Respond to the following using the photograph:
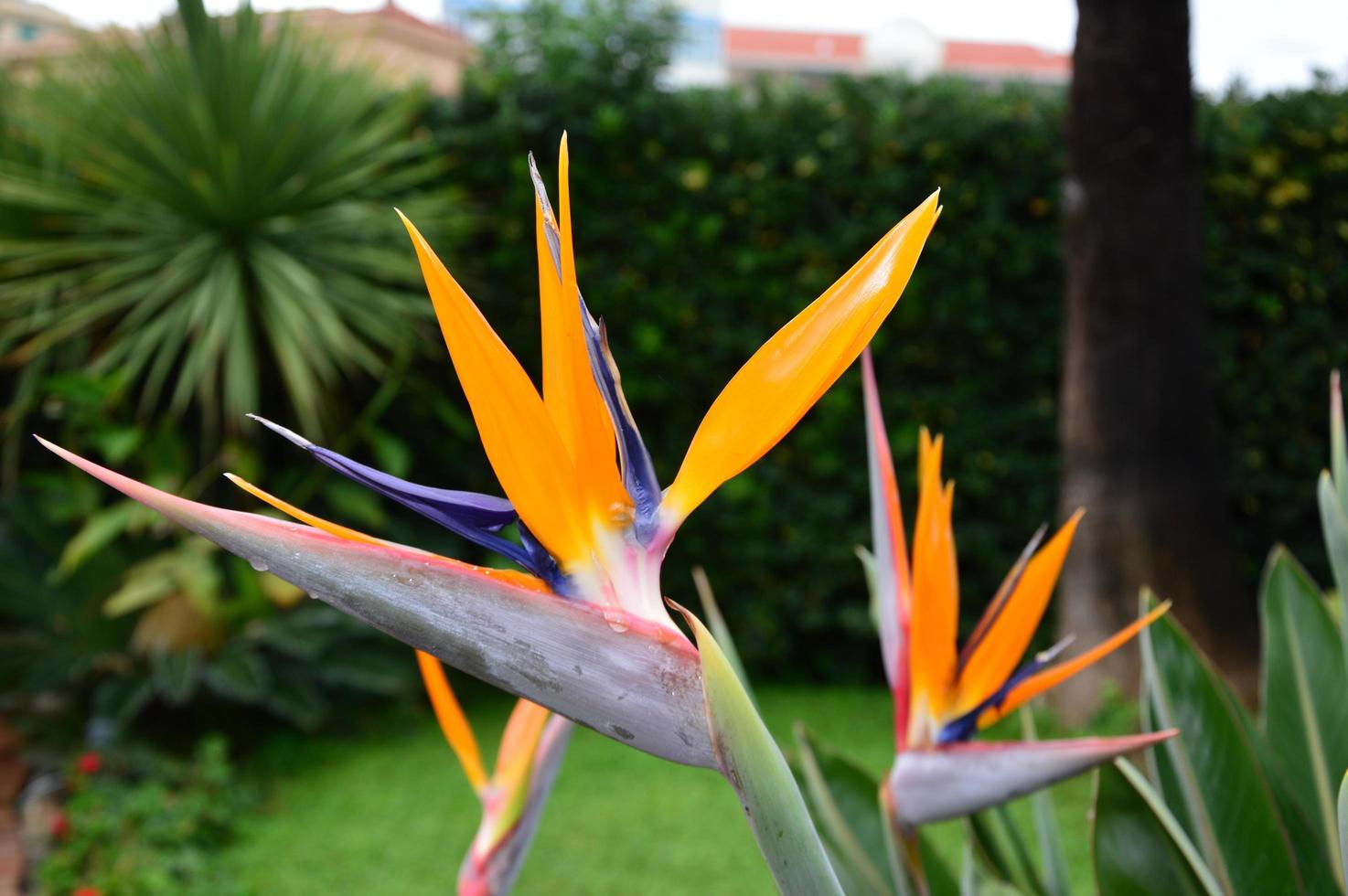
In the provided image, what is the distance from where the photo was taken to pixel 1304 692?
0.94 metres

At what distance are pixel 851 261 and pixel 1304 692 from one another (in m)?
3.25

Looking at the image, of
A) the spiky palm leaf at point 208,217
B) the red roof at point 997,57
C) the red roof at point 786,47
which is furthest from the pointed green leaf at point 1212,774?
the red roof at point 786,47

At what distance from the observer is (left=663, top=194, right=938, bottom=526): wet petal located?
440 millimetres

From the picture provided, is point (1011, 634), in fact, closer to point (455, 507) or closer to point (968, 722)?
point (968, 722)

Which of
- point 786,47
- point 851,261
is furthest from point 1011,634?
point 786,47

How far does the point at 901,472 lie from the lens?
4.18 m

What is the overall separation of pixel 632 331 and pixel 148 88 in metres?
1.72

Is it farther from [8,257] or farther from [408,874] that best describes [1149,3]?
[8,257]

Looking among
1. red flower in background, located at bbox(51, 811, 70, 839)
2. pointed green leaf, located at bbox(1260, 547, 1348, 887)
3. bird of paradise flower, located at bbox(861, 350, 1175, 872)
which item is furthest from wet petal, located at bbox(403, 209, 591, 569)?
red flower in background, located at bbox(51, 811, 70, 839)

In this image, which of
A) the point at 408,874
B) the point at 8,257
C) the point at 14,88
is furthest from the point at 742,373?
the point at 14,88

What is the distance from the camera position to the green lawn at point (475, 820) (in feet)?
9.13

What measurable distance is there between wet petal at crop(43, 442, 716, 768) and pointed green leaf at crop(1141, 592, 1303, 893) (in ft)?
1.71

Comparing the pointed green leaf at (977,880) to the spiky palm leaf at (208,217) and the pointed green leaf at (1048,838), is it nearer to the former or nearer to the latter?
the pointed green leaf at (1048,838)

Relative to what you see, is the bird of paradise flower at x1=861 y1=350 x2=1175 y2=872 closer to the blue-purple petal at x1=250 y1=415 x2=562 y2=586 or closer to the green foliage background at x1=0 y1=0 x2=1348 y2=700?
the blue-purple petal at x1=250 y1=415 x2=562 y2=586
